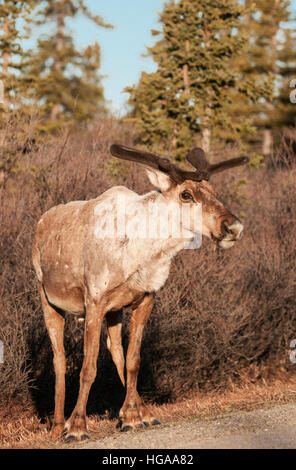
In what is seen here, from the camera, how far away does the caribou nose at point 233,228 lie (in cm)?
736

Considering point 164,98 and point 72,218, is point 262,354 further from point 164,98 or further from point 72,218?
point 164,98

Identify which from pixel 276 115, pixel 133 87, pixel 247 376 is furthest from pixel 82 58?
pixel 247 376

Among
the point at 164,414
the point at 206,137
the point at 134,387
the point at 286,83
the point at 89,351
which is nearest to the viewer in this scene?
the point at 89,351

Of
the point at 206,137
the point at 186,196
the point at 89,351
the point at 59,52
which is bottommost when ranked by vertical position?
the point at 59,52

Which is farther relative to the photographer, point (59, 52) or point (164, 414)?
point (59, 52)

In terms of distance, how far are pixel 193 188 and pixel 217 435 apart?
97.7 inches

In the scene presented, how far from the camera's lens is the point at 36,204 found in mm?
17266

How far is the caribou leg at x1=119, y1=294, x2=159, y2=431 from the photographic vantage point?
27.0 ft

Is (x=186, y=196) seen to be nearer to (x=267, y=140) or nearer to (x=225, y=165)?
(x=225, y=165)

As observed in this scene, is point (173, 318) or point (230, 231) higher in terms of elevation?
point (230, 231)

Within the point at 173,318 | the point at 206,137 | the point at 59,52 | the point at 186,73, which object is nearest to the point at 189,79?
the point at 186,73

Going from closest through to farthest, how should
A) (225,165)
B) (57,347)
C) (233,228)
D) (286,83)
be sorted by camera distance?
1. (233,228)
2. (225,165)
3. (57,347)
4. (286,83)

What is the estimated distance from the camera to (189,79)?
28.4 metres
